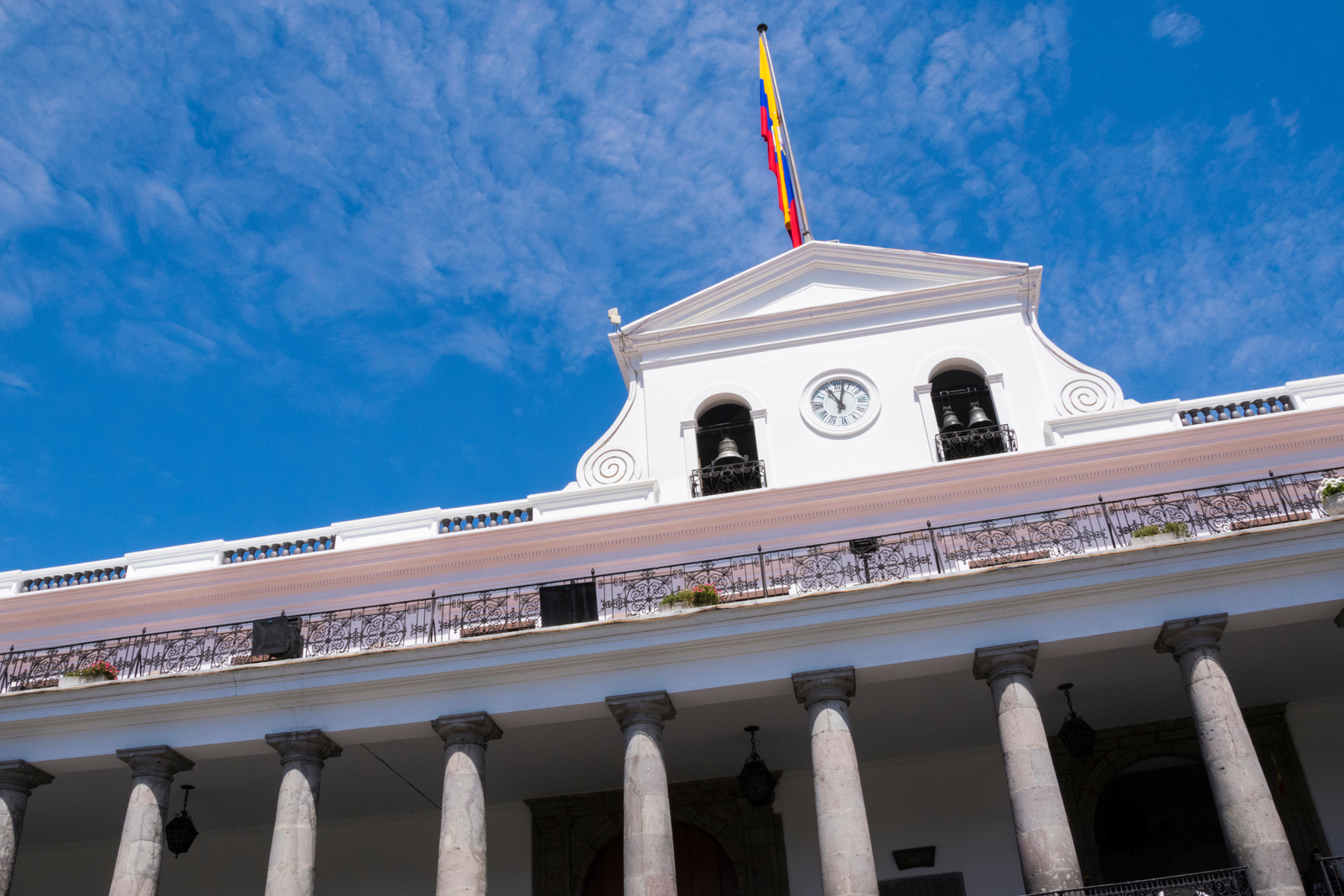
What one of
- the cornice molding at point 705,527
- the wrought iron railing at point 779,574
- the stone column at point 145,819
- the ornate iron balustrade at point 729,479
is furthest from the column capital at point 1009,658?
the stone column at point 145,819

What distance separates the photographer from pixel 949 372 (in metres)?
20.8

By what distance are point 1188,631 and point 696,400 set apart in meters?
9.89

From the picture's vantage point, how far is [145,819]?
1465 cm

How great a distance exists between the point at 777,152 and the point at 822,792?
17.1 metres

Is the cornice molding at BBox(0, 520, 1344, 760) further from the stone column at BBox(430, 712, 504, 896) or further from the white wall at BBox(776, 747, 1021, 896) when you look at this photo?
the white wall at BBox(776, 747, 1021, 896)

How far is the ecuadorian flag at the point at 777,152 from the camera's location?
83.2ft

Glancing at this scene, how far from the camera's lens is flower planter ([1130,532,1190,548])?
14.2 m

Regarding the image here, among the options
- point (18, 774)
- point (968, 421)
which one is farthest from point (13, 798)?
point (968, 421)

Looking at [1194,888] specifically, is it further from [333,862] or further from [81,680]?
[81,680]

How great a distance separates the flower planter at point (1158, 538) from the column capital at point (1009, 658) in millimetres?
1956

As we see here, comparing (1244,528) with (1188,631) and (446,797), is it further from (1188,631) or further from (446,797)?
(446,797)

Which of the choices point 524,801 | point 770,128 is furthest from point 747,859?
point 770,128

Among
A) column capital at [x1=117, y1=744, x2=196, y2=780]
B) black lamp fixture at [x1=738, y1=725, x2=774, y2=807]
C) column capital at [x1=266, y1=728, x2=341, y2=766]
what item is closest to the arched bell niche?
black lamp fixture at [x1=738, y1=725, x2=774, y2=807]

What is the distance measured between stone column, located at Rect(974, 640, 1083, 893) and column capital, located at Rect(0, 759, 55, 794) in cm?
1295
